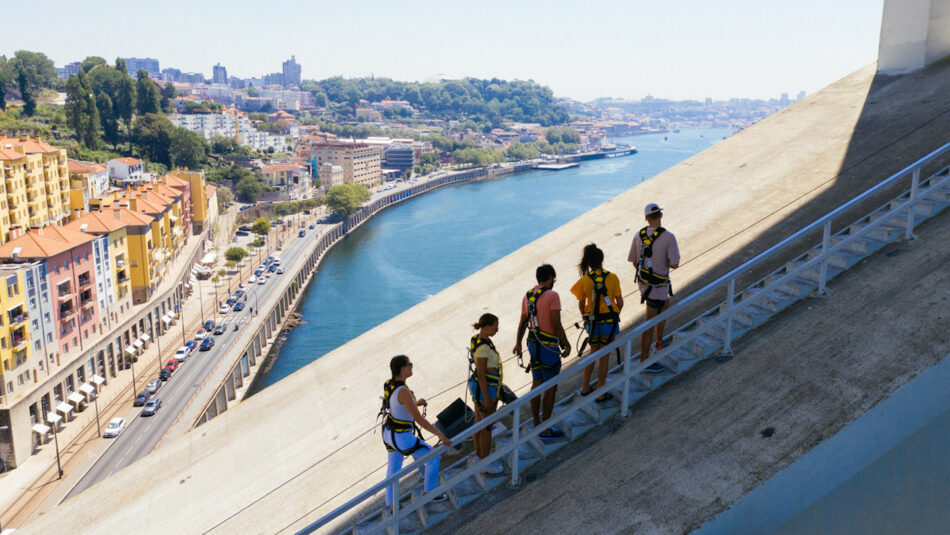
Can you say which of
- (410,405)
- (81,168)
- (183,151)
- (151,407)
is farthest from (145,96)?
(410,405)

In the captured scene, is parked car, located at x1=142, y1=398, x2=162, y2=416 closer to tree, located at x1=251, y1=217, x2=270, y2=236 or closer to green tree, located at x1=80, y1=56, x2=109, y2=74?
tree, located at x1=251, y1=217, x2=270, y2=236

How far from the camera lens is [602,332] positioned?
10.9 feet

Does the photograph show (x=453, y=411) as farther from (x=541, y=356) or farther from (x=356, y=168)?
(x=356, y=168)

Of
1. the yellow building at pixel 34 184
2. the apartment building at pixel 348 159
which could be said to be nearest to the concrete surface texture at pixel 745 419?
the yellow building at pixel 34 184

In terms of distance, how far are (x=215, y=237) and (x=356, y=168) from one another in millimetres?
29349

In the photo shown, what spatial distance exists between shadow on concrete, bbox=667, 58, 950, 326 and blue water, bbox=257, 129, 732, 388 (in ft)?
82.1

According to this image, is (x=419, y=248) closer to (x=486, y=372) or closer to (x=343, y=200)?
(x=343, y=200)

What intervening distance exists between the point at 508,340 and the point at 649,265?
225 centimetres

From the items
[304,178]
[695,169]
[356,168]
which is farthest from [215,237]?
[695,169]

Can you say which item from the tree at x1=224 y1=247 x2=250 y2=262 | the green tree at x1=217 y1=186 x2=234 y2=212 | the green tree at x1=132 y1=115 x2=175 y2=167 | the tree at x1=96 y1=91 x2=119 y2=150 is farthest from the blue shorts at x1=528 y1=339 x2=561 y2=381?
the tree at x1=96 y1=91 x2=119 y2=150

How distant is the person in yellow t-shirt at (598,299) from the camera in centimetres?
321

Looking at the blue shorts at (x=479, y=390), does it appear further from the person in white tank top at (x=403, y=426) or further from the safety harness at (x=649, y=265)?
the safety harness at (x=649, y=265)

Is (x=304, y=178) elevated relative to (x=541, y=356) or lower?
lower

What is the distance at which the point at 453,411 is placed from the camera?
11.8ft
